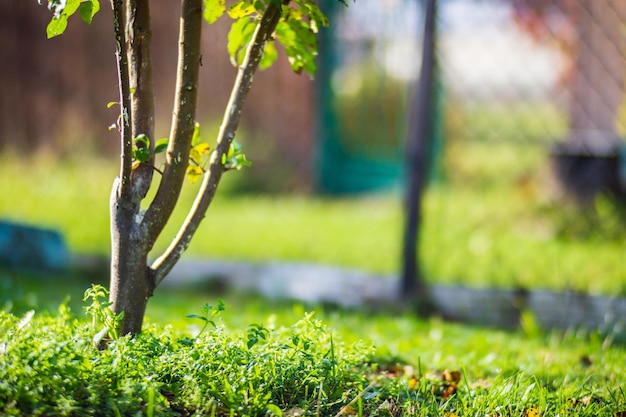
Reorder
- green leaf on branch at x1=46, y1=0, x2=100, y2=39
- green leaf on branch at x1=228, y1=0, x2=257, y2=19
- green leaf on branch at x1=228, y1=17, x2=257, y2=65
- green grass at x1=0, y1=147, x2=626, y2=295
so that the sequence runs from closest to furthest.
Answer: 1. green leaf on branch at x1=46, y1=0, x2=100, y2=39
2. green leaf on branch at x1=228, y1=0, x2=257, y2=19
3. green leaf on branch at x1=228, y1=17, x2=257, y2=65
4. green grass at x1=0, y1=147, x2=626, y2=295

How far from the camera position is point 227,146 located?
2.07 meters

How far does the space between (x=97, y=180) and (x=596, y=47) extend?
487 centimetres

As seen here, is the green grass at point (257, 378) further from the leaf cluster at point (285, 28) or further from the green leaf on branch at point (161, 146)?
the leaf cluster at point (285, 28)

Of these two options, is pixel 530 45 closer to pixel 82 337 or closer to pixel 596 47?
pixel 596 47

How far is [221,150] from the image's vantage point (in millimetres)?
2066

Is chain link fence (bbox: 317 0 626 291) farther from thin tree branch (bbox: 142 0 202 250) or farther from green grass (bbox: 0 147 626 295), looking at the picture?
thin tree branch (bbox: 142 0 202 250)

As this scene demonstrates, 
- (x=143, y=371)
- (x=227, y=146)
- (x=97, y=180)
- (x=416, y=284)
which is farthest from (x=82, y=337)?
(x=97, y=180)

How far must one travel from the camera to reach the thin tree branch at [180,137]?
6.42 feet

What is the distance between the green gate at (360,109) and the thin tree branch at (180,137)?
573 centimetres

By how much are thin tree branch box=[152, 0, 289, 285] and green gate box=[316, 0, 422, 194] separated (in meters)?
5.65

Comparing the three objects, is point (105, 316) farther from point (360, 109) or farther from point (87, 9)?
point (360, 109)

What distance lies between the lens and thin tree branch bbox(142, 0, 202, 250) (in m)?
1.96

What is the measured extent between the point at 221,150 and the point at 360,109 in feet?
19.2

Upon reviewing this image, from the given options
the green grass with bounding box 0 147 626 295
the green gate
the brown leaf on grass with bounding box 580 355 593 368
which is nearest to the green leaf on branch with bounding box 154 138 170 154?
the brown leaf on grass with bounding box 580 355 593 368
